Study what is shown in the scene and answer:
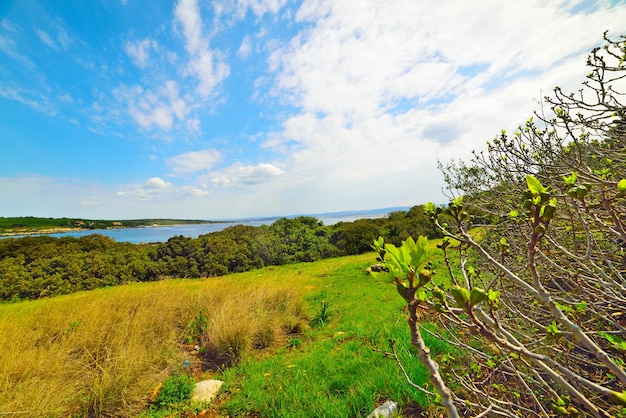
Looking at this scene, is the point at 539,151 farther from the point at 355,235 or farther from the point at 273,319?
the point at 355,235

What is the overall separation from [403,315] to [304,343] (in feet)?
7.10

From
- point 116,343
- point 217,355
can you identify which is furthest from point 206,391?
point 116,343

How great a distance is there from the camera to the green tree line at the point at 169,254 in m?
12.1

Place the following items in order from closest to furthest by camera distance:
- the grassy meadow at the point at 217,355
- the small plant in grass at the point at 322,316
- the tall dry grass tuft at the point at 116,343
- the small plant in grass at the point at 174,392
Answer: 1. the grassy meadow at the point at 217,355
2. the tall dry grass tuft at the point at 116,343
3. the small plant in grass at the point at 174,392
4. the small plant in grass at the point at 322,316

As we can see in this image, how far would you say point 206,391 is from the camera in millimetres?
3758

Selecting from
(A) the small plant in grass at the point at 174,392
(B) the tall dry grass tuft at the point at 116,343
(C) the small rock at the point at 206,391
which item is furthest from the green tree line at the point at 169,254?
(A) the small plant in grass at the point at 174,392

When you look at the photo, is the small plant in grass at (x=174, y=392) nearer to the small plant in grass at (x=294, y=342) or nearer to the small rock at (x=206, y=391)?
the small rock at (x=206, y=391)

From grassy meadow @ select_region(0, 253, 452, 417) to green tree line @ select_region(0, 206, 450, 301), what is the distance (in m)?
7.32

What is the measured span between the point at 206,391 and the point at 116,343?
6.30 ft

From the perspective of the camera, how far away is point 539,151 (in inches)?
120

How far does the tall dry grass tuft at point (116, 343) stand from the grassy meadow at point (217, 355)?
2 cm

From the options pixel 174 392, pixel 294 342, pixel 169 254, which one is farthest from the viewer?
pixel 169 254

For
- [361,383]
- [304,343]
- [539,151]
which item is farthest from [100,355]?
[539,151]

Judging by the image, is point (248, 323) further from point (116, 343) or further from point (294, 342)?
point (116, 343)
